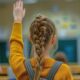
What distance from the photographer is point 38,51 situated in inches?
54.7

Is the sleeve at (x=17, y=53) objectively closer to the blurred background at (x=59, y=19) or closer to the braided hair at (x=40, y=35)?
the braided hair at (x=40, y=35)

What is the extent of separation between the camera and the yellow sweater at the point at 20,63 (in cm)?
141

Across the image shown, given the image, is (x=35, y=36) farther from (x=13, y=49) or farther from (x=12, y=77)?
(x=12, y=77)

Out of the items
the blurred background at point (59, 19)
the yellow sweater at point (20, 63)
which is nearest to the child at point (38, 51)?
the yellow sweater at point (20, 63)

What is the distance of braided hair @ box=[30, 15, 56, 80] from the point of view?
1.39 metres

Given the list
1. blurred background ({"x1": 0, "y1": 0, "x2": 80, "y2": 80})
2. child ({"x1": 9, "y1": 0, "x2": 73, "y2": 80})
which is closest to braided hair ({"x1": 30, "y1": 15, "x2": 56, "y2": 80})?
child ({"x1": 9, "y1": 0, "x2": 73, "y2": 80})

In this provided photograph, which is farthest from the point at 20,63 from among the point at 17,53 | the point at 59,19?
the point at 59,19

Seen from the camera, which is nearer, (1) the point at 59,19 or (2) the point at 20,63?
(2) the point at 20,63

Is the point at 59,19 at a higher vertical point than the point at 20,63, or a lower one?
A: higher

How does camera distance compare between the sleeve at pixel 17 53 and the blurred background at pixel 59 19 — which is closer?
the sleeve at pixel 17 53

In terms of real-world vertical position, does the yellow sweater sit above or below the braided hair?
below

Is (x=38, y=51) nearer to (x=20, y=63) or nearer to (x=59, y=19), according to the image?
(x=20, y=63)

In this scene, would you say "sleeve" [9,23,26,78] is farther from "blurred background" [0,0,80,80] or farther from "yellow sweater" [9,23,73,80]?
"blurred background" [0,0,80,80]

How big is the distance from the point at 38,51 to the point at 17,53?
0.46ft
